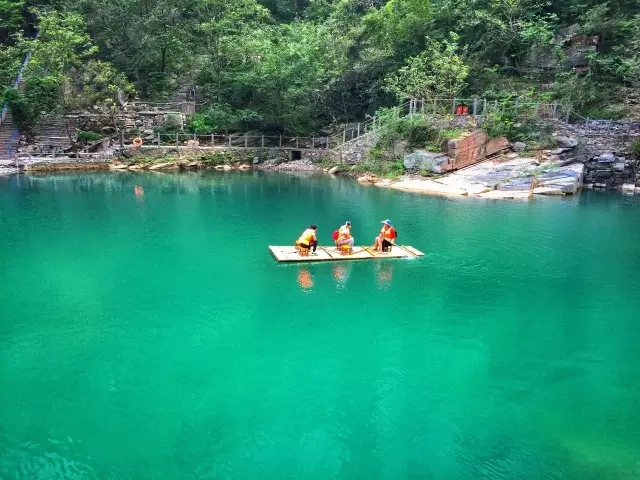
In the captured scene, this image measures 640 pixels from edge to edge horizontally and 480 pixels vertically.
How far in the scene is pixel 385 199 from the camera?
28.7 meters

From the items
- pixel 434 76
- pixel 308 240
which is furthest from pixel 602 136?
pixel 308 240

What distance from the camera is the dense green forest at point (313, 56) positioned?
35906 mm

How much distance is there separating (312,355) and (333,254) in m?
6.55

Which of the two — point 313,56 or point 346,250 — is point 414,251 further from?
point 313,56

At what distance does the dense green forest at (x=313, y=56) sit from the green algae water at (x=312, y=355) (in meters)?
19.0

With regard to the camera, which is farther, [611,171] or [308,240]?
[611,171]

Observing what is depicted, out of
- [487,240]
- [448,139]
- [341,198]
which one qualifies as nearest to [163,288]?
[487,240]

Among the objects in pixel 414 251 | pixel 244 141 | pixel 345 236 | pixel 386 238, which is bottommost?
pixel 414 251

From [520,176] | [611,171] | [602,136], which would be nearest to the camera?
[520,176]

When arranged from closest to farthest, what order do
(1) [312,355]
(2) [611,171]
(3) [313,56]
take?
(1) [312,355]
(2) [611,171]
(3) [313,56]

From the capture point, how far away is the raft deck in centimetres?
1681

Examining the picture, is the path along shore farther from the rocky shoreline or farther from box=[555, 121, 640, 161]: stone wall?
box=[555, 121, 640, 161]: stone wall

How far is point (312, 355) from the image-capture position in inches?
437

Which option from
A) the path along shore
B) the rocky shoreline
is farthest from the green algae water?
the rocky shoreline
